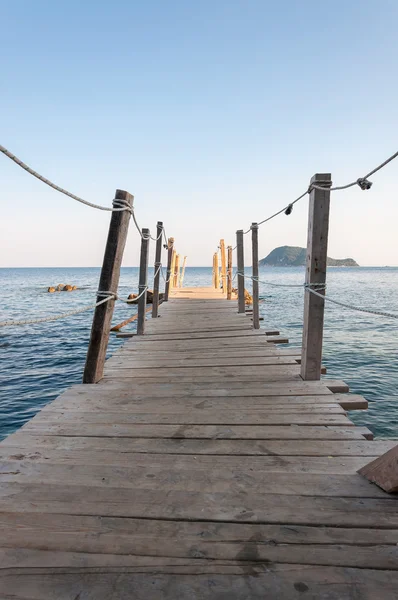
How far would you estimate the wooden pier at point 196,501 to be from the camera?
1.27m

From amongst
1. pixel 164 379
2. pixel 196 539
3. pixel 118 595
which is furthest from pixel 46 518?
pixel 164 379

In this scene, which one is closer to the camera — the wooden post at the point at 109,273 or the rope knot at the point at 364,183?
the rope knot at the point at 364,183

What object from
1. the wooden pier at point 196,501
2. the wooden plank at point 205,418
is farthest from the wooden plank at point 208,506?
the wooden plank at point 205,418

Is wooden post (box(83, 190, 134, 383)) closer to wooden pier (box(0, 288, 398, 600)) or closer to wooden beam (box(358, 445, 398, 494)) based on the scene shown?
wooden pier (box(0, 288, 398, 600))

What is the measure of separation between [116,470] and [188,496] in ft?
1.60

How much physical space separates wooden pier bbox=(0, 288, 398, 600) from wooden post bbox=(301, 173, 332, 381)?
0.38m

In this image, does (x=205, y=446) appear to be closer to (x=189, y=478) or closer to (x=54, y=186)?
(x=189, y=478)

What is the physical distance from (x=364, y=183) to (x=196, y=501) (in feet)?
8.29

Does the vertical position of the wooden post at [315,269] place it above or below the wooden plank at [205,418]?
above

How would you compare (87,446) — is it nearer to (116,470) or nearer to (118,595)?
(116,470)

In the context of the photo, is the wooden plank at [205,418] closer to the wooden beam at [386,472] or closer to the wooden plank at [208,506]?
the wooden beam at [386,472]

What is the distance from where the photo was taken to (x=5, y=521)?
1.59 metres

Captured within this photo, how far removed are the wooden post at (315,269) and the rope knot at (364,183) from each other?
425 mm

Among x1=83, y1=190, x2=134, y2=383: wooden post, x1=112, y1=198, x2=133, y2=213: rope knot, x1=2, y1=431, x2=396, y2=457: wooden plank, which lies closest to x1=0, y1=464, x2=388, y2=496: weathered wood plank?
x1=2, y1=431, x2=396, y2=457: wooden plank
